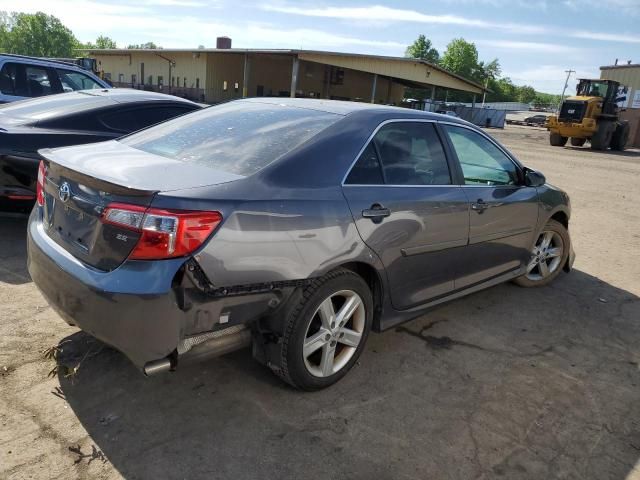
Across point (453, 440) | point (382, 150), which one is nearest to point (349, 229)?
point (382, 150)

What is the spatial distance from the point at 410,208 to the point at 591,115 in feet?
88.4

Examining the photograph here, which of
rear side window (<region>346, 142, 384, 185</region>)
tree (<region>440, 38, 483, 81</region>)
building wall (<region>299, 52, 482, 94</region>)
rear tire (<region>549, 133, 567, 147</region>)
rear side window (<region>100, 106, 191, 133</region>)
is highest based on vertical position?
tree (<region>440, 38, 483, 81</region>)

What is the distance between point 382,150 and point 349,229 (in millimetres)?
668

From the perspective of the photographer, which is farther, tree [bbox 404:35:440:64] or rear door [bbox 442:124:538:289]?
tree [bbox 404:35:440:64]

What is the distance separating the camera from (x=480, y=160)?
4.17 metres

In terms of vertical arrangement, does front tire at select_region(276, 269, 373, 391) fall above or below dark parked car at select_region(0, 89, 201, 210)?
below

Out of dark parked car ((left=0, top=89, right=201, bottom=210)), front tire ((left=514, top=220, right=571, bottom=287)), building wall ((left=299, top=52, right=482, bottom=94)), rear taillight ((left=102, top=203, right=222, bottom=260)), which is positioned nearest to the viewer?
rear taillight ((left=102, top=203, right=222, bottom=260))

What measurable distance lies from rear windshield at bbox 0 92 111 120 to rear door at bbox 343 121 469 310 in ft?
12.3

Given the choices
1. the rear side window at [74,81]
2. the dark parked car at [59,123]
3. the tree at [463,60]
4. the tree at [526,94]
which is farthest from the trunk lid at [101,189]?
the tree at [526,94]

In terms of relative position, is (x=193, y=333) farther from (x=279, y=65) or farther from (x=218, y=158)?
(x=279, y=65)

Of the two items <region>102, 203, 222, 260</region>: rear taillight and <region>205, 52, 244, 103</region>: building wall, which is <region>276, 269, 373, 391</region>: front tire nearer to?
<region>102, 203, 222, 260</region>: rear taillight

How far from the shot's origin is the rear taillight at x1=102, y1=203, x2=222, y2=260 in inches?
89.6

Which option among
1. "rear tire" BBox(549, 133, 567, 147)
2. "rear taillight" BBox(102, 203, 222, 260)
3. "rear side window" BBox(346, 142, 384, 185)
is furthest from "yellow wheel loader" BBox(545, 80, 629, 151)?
"rear taillight" BBox(102, 203, 222, 260)

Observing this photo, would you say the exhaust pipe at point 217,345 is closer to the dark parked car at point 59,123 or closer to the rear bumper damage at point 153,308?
the rear bumper damage at point 153,308
